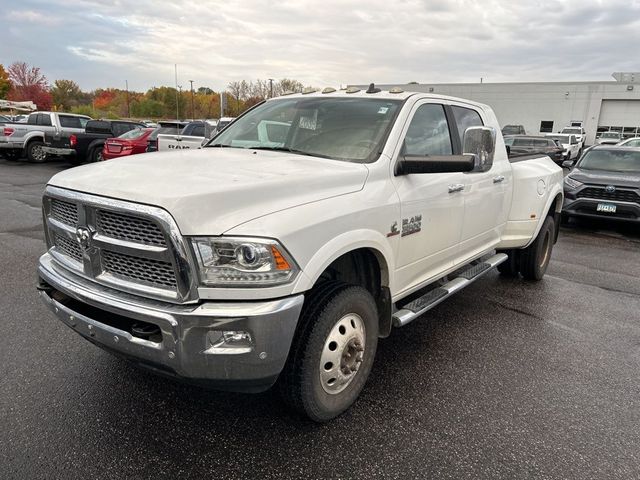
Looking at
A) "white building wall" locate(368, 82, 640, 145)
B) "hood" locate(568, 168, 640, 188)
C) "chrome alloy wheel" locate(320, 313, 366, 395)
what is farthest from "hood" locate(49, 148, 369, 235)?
"white building wall" locate(368, 82, 640, 145)

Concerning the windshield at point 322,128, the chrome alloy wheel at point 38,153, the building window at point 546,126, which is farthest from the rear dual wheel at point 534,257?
the building window at point 546,126

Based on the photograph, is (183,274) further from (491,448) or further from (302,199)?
(491,448)

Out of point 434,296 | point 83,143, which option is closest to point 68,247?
point 434,296

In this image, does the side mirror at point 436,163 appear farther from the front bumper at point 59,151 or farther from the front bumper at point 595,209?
the front bumper at point 59,151

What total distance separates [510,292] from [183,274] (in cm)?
438

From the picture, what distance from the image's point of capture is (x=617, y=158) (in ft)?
33.0

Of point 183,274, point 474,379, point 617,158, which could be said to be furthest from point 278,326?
point 617,158

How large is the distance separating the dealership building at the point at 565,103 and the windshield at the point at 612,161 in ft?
145

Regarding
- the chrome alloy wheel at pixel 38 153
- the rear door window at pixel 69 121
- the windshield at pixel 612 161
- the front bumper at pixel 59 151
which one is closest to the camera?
the windshield at pixel 612 161

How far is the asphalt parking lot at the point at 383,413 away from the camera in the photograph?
8.36ft

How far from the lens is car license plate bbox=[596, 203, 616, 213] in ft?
29.1

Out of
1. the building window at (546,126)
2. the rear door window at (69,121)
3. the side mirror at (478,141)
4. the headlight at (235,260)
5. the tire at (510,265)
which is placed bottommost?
the tire at (510,265)

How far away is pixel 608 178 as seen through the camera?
29.7 ft

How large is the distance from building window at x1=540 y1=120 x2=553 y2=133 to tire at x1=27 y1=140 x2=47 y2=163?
49.5 metres
